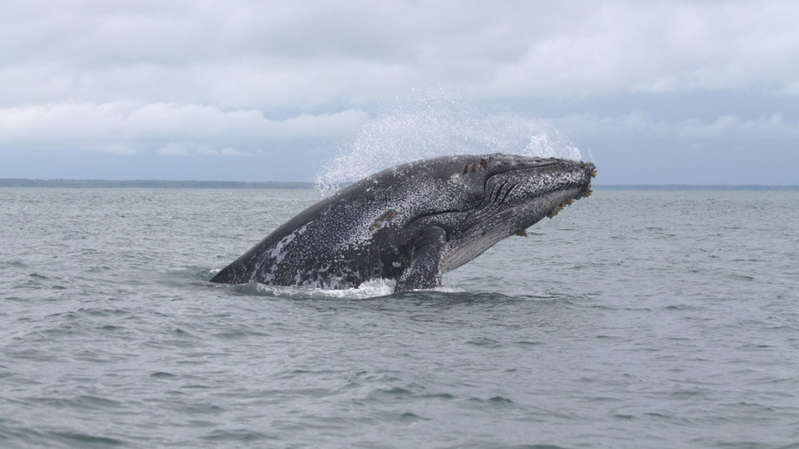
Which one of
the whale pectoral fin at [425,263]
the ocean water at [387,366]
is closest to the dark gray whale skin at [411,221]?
the whale pectoral fin at [425,263]

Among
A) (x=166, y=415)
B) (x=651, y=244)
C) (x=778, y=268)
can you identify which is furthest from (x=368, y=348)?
(x=651, y=244)

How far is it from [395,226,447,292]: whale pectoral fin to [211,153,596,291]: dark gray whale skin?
0.01m

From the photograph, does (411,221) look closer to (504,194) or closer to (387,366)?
(504,194)

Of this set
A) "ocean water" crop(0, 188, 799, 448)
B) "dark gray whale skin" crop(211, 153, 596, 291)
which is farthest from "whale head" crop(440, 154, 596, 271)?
"ocean water" crop(0, 188, 799, 448)

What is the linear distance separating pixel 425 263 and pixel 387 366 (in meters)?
3.45

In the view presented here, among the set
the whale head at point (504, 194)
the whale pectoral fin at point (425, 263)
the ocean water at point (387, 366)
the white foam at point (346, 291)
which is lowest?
the ocean water at point (387, 366)

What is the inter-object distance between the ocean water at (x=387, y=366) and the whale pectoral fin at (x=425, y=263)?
245mm

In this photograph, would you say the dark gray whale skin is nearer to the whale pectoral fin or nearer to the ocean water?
the whale pectoral fin

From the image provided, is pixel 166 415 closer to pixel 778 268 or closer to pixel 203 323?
pixel 203 323

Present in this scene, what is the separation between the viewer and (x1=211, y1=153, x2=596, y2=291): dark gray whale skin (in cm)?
1309

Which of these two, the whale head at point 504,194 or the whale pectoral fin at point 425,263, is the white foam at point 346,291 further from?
the whale head at point 504,194

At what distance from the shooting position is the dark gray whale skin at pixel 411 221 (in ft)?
42.9

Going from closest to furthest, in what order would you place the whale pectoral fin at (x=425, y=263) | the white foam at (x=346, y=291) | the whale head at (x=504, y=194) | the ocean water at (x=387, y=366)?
the ocean water at (x=387, y=366) < the whale pectoral fin at (x=425, y=263) < the white foam at (x=346, y=291) < the whale head at (x=504, y=194)

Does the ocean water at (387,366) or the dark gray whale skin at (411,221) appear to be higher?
the dark gray whale skin at (411,221)
